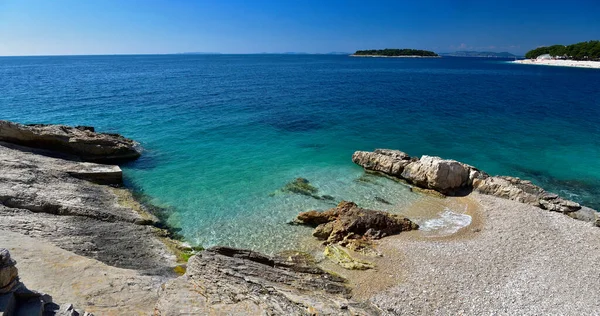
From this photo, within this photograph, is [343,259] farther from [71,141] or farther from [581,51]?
[581,51]

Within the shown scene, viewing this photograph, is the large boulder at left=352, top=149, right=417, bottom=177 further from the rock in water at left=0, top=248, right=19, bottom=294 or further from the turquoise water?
the rock in water at left=0, top=248, right=19, bottom=294

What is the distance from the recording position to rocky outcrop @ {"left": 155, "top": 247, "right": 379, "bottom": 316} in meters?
11.0

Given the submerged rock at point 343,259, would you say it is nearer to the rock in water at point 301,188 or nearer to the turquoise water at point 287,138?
the turquoise water at point 287,138

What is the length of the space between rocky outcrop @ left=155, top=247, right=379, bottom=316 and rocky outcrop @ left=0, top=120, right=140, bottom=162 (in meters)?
21.6

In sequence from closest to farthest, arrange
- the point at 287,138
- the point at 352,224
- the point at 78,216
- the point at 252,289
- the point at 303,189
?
1. the point at 252,289
2. the point at 78,216
3. the point at 352,224
4. the point at 303,189
5. the point at 287,138

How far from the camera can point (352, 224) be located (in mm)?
20719

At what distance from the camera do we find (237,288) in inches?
484

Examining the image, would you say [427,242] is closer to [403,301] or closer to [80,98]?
[403,301]

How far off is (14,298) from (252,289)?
6.91 m

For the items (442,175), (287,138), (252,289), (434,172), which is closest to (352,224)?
(252,289)

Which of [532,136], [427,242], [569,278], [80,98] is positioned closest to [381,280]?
[427,242]

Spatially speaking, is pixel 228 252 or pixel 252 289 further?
pixel 228 252

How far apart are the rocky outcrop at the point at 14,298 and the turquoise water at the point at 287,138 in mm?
11265

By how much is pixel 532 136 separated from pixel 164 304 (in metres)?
46.8
